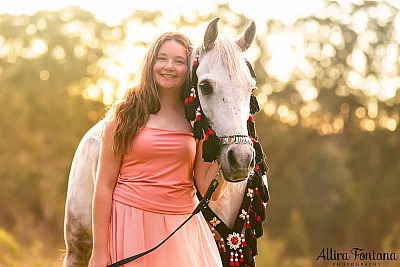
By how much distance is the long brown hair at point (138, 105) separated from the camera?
2812 millimetres

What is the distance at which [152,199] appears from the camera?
2873 mm

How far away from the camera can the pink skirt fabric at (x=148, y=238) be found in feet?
9.40

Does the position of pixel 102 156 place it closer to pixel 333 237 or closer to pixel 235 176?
pixel 235 176

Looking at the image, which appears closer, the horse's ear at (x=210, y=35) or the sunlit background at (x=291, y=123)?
the horse's ear at (x=210, y=35)

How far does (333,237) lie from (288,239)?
1.32 metres

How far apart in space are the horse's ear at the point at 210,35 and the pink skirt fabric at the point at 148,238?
76 cm

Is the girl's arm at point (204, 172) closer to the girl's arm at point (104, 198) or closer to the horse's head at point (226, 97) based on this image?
the horse's head at point (226, 97)

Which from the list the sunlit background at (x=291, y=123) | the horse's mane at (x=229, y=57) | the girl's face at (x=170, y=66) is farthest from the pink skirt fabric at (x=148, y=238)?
the sunlit background at (x=291, y=123)

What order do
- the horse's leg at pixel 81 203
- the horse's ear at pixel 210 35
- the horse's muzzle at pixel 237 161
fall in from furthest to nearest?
the horse's leg at pixel 81 203, the horse's ear at pixel 210 35, the horse's muzzle at pixel 237 161

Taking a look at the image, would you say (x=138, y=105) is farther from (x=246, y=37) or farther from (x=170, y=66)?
(x=246, y=37)

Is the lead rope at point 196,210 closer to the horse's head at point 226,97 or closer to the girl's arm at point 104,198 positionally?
the girl's arm at point 104,198

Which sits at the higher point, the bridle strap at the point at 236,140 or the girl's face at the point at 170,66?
the girl's face at the point at 170,66

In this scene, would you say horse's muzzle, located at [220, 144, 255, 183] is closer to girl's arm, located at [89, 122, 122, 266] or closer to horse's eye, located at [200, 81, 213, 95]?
horse's eye, located at [200, 81, 213, 95]

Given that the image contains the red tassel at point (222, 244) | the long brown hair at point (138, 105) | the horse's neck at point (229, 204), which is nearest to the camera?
the long brown hair at point (138, 105)
